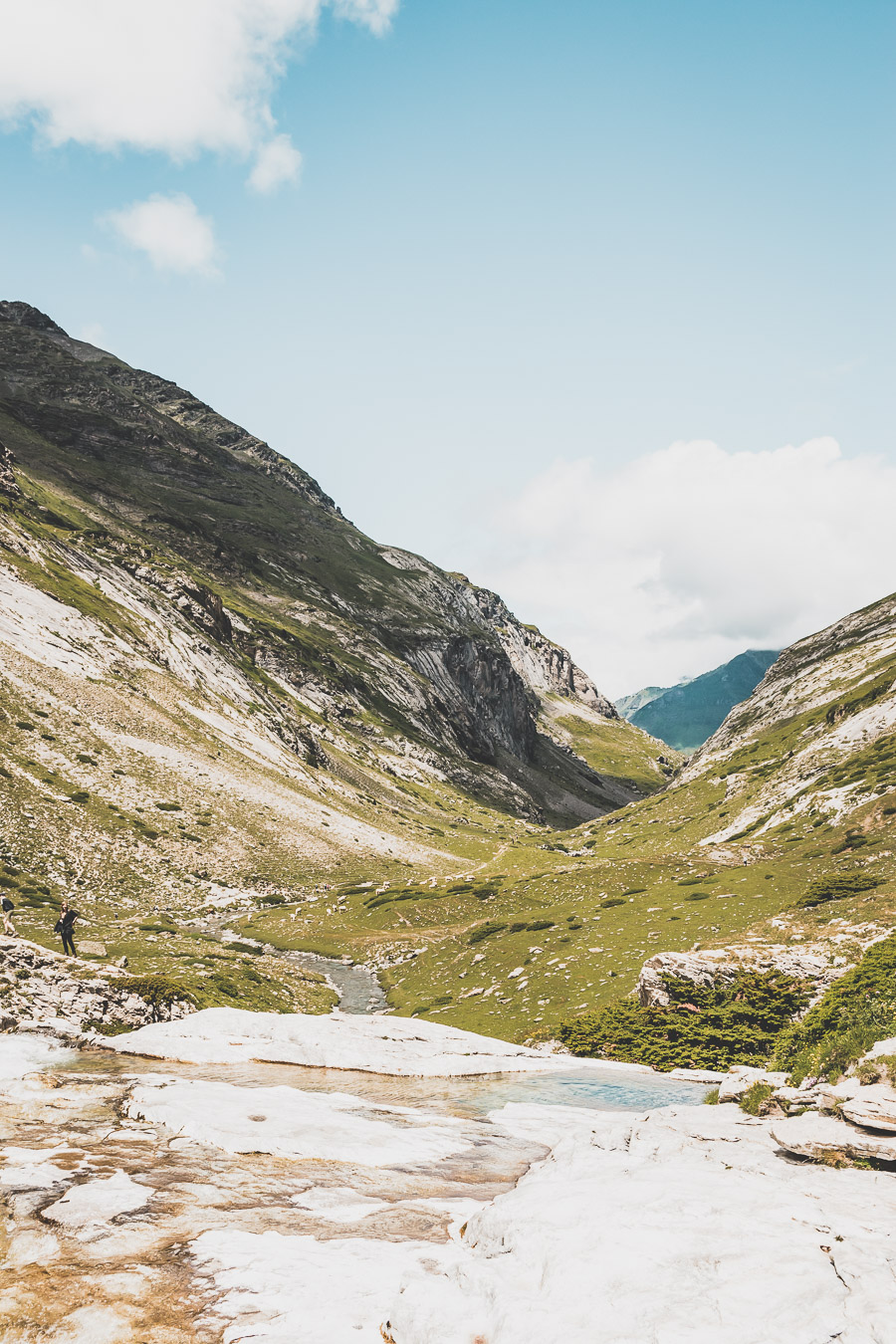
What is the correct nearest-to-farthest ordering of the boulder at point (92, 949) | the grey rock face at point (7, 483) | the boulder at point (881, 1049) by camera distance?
the boulder at point (881, 1049), the boulder at point (92, 949), the grey rock face at point (7, 483)

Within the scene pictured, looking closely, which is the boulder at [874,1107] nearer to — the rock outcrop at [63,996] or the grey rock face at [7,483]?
the rock outcrop at [63,996]

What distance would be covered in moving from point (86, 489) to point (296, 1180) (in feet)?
735

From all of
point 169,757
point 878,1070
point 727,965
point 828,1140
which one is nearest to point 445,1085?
point 828,1140

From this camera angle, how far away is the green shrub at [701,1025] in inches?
929

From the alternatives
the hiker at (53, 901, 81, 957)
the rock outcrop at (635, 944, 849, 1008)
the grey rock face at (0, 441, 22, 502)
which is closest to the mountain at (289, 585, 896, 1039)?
the rock outcrop at (635, 944, 849, 1008)

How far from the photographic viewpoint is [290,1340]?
6773 mm

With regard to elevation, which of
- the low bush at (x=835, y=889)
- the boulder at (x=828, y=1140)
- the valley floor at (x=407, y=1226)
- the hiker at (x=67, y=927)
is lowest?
the hiker at (x=67, y=927)

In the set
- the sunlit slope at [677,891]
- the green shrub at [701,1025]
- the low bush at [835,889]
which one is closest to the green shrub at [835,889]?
the low bush at [835,889]

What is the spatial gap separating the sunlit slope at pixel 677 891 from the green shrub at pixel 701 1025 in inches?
143

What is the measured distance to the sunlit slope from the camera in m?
34.9

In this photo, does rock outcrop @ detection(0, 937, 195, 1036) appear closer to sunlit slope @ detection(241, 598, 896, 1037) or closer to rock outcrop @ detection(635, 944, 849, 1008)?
sunlit slope @ detection(241, 598, 896, 1037)

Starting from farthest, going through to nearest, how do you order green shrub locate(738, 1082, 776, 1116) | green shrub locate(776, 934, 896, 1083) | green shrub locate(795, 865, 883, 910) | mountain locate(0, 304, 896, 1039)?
mountain locate(0, 304, 896, 1039), green shrub locate(795, 865, 883, 910), green shrub locate(738, 1082, 776, 1116), green shrub locate(776, 934, 896, 1083)

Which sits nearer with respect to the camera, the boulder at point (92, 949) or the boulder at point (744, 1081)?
the boulder at point (744, 1081)

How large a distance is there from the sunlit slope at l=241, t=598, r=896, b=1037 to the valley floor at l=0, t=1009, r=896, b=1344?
1901 centimetres
